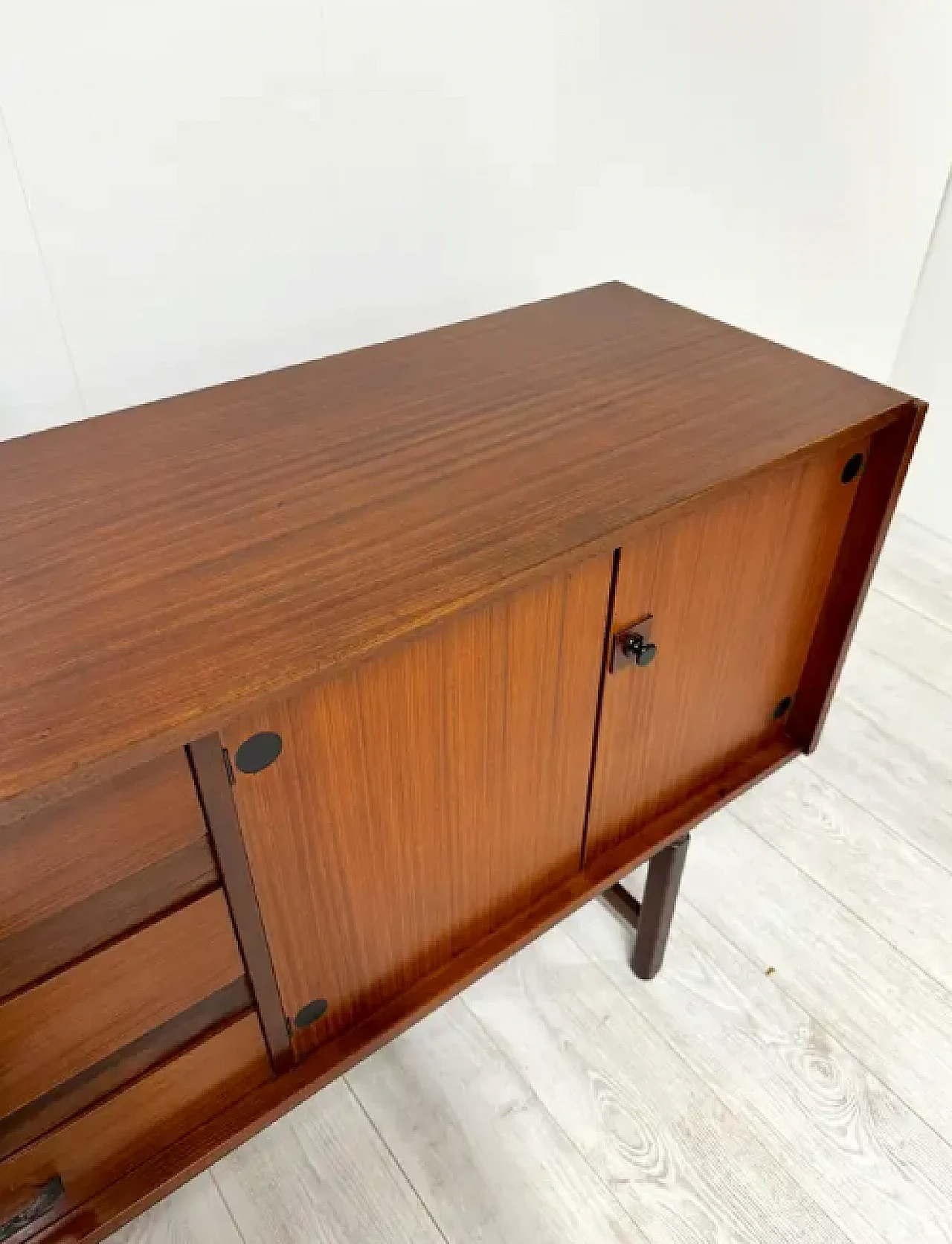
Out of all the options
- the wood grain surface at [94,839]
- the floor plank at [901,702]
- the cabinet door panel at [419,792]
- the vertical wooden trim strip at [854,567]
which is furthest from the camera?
the floor plank at [901,702]

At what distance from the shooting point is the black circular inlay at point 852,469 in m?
0.88

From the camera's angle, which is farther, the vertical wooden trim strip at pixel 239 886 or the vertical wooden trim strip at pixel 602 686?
the vertical wooden trim strip at pixel 602 686

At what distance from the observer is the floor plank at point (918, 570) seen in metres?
1.80

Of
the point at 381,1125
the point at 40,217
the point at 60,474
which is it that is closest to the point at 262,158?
the point at 40,217

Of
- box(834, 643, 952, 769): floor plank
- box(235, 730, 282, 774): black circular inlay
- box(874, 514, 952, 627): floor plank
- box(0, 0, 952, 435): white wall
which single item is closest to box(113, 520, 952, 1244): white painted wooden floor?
box(834, 643, 952, 769): floor plank

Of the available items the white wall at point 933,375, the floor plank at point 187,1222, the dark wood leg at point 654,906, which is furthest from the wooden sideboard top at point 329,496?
the white wall at point 933,375

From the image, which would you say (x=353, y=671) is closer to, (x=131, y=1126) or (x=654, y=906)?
(x=131, y=1126)

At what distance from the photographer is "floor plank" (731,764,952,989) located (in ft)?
4.10

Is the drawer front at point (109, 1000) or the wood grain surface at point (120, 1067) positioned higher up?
the drawer front at point (109, 1000)

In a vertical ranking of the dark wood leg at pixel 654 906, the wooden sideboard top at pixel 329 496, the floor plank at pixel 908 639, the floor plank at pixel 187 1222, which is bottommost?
the floor plank at pixel 187 1222

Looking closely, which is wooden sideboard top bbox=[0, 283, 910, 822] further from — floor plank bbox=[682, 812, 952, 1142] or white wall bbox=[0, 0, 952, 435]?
floor plank bbox=[682, 812, 952, 1142]

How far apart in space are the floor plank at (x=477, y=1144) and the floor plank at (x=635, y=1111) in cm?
2

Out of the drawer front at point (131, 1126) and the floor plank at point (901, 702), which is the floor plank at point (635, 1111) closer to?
the drawer front at point (131, 1126)

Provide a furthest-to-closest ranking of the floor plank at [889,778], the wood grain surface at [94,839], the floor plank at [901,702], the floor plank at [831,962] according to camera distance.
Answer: the floor plank at [901,702] → the floor plank at [889,778] → the floor plank at [831,962] → the wood grain surface at [94,839]
